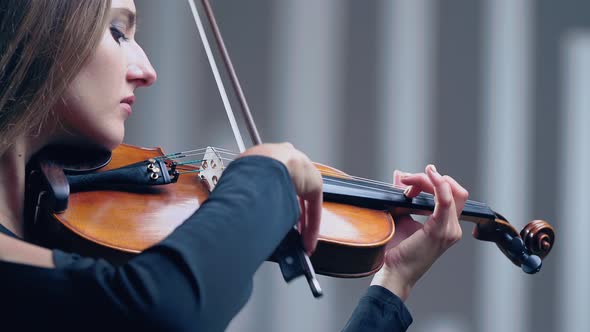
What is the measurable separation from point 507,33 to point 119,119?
132 cm

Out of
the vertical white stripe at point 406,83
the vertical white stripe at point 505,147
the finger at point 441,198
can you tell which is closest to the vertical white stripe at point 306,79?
the vertical white stripe at point 406,83

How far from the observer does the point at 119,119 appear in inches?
28.1

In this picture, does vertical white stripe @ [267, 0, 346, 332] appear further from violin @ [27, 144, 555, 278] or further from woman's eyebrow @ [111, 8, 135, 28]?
woman's eyebrow @ [111, 8, 135, 28]

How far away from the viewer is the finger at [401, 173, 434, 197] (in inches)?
34.8

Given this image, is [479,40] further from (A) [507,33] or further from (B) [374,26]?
(B) [374,26]

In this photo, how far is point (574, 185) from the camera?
1759mm

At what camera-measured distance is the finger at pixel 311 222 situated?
1.97 feet

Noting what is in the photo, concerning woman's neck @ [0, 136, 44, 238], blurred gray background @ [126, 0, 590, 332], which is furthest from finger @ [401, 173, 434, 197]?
blurred gray background @ [126, 0, 590, 332]

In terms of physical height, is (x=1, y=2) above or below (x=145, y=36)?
above

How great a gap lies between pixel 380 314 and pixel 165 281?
46 centimetres

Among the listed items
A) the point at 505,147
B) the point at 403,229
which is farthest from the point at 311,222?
the point at 505,147

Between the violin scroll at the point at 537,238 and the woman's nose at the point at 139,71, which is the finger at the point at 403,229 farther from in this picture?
the woman's nose at the point at 139,71

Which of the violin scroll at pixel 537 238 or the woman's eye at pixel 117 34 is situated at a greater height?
the woman's eye at pixel 117 34

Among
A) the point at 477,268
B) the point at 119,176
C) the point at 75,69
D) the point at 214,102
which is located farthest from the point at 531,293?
the point at 75,69
